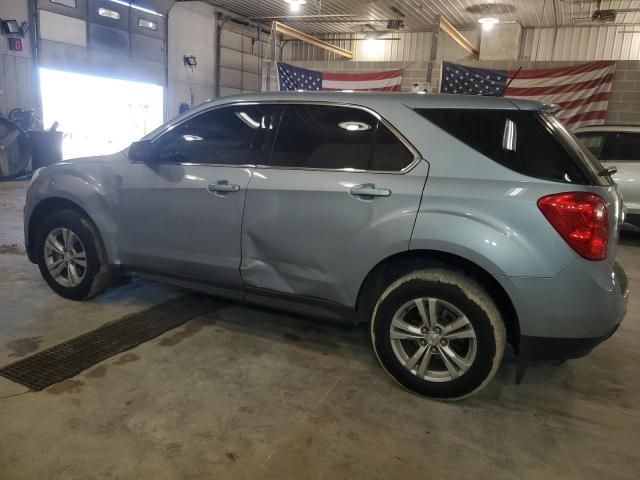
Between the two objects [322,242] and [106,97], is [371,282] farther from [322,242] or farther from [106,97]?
[106,97]

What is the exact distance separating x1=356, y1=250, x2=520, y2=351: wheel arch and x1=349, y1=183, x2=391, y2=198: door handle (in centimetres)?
34

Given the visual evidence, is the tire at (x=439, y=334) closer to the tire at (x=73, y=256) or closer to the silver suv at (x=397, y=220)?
the silver suv at (x=397, y=220)

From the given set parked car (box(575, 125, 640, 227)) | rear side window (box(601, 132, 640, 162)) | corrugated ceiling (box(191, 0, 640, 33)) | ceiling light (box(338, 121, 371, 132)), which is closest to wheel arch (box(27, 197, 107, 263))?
ceiling light (box(338, 121, 371, 132))

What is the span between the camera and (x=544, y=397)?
112 inches

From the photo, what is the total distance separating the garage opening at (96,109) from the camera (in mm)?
12453

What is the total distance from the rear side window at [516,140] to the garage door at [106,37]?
12197 millimetres

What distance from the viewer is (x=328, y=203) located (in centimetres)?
287

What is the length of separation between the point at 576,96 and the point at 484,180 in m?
8.87

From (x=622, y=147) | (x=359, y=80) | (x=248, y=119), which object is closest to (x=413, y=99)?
(x=248, y=119)

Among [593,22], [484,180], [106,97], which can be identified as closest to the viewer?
[484,180]

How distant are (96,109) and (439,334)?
44.3 ft

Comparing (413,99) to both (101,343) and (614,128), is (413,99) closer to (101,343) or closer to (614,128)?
(101,343)

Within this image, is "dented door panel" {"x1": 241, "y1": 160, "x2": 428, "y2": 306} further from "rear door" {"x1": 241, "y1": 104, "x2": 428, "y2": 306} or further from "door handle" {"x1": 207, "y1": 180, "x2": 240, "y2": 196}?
"door handle" {"x1": 207, "y1": 180, "x2": 240, "y2": 196}

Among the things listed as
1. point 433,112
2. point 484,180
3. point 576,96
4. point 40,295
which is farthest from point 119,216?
point 576,96
